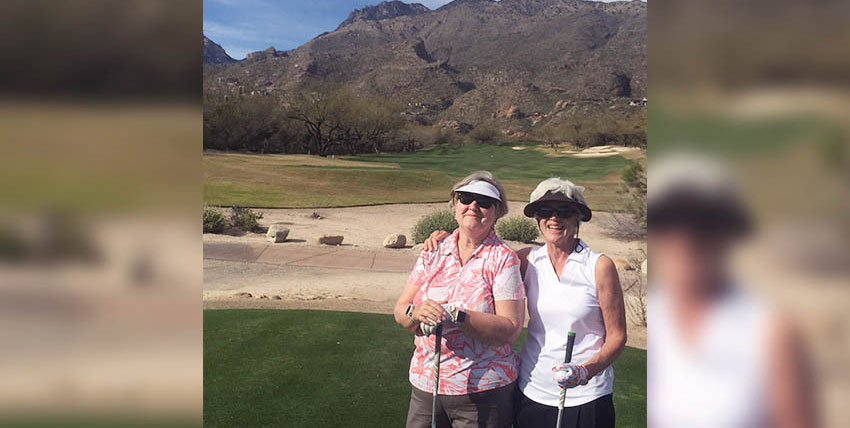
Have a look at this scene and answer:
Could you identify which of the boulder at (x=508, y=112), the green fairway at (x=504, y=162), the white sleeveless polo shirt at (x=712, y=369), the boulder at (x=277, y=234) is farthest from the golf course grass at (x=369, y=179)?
the white sleeveless polo shirt at (x=712, y=369)

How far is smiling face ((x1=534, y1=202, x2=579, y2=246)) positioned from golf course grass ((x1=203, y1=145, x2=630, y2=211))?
56.0ft

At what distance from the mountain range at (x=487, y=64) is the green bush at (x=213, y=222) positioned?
31.7 m

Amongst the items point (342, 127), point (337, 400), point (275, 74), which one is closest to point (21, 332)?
point (337, 400)

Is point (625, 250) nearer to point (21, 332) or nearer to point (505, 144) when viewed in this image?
point (21, 332)

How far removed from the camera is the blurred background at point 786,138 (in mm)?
691

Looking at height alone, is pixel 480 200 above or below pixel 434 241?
above

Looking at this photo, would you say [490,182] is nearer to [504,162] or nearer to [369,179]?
[369,179]

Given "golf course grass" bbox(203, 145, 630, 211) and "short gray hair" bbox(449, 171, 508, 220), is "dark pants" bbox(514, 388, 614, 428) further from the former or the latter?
"golf course grass" bbox(203, 145, 630, 211)

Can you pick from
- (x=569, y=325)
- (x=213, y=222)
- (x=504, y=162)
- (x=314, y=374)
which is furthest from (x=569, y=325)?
(x=504, y=162)

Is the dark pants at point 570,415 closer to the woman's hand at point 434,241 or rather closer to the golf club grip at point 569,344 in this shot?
the golf club grip at point 569,344

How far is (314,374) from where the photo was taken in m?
4.26

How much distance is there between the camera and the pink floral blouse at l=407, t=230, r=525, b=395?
202 centimetres

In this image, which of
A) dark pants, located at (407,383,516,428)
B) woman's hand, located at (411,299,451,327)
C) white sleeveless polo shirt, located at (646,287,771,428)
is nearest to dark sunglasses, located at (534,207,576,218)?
woman's hand, located at (411,299,451,327)

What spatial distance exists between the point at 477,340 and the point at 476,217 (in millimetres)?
475
